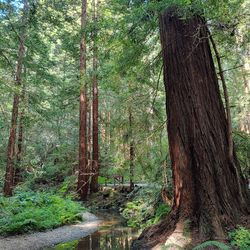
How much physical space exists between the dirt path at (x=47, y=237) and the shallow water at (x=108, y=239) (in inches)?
12.1

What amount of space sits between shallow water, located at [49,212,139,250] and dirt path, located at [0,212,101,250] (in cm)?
31

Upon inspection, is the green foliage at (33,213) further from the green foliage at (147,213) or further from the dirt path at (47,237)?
the green foliage at (147,213)

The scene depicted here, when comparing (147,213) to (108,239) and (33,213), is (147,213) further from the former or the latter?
(33,213)

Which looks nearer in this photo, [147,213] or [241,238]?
[241,238]

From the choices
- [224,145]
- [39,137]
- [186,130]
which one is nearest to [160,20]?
[186,130]

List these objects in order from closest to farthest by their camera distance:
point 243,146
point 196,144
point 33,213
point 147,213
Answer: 1. point 196,144
2. point 243,146
3. point 33,213
4. point 147,213

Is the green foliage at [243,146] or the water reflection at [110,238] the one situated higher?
the green foliage at [243,146]

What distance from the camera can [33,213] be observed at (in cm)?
945

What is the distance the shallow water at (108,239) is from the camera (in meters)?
7.35

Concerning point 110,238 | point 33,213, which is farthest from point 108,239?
point 33,213

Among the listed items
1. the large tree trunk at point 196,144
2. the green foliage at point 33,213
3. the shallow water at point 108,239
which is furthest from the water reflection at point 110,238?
the green foliage at point 33,213

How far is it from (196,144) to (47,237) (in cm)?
489

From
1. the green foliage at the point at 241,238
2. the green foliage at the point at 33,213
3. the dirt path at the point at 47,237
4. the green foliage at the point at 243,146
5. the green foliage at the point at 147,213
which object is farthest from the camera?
the green foliage at the point at 33,213

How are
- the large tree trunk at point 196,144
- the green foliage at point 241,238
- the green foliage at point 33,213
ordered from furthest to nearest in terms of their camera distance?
the green foliage at point 33,213 → the large tree trunk at point 196,144 → the green foliage at point 241,238
